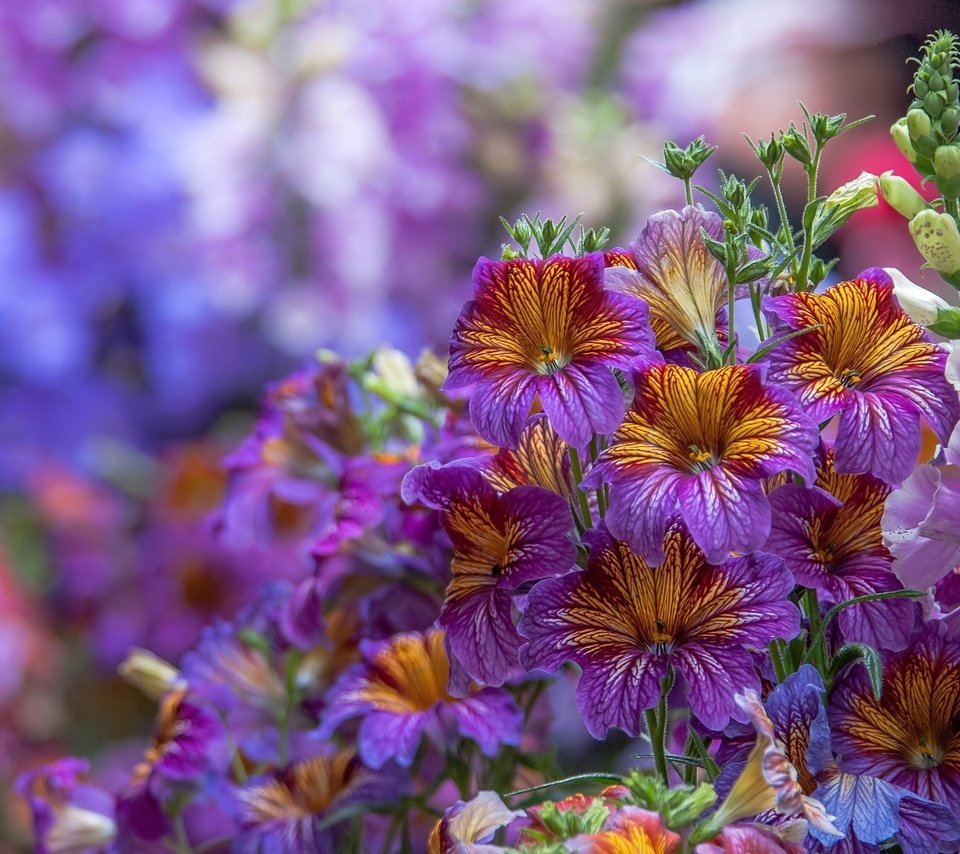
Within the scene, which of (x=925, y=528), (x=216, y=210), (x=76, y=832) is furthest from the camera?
(x=216, y=210)

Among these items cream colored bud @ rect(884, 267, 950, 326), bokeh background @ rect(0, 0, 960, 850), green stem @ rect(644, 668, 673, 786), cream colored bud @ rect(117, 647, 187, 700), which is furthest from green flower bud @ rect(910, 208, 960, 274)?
bokeh background @ rect(0, 0, 960, 850)

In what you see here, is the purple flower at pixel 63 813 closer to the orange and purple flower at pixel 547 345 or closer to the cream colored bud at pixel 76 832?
the cream colored bud at pixel 76 832

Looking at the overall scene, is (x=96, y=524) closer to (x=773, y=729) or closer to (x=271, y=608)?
(x=271, y=608)

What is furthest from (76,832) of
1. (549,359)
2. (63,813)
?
(549,359)

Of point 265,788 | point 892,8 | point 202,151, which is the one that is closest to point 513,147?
point 202,151

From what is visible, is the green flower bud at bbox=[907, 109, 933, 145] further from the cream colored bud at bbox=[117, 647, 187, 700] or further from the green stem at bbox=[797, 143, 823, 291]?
the cream colored bud at bbox=[117, 647, 187, 700]

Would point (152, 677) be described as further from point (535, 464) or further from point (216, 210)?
point (216, 210)
